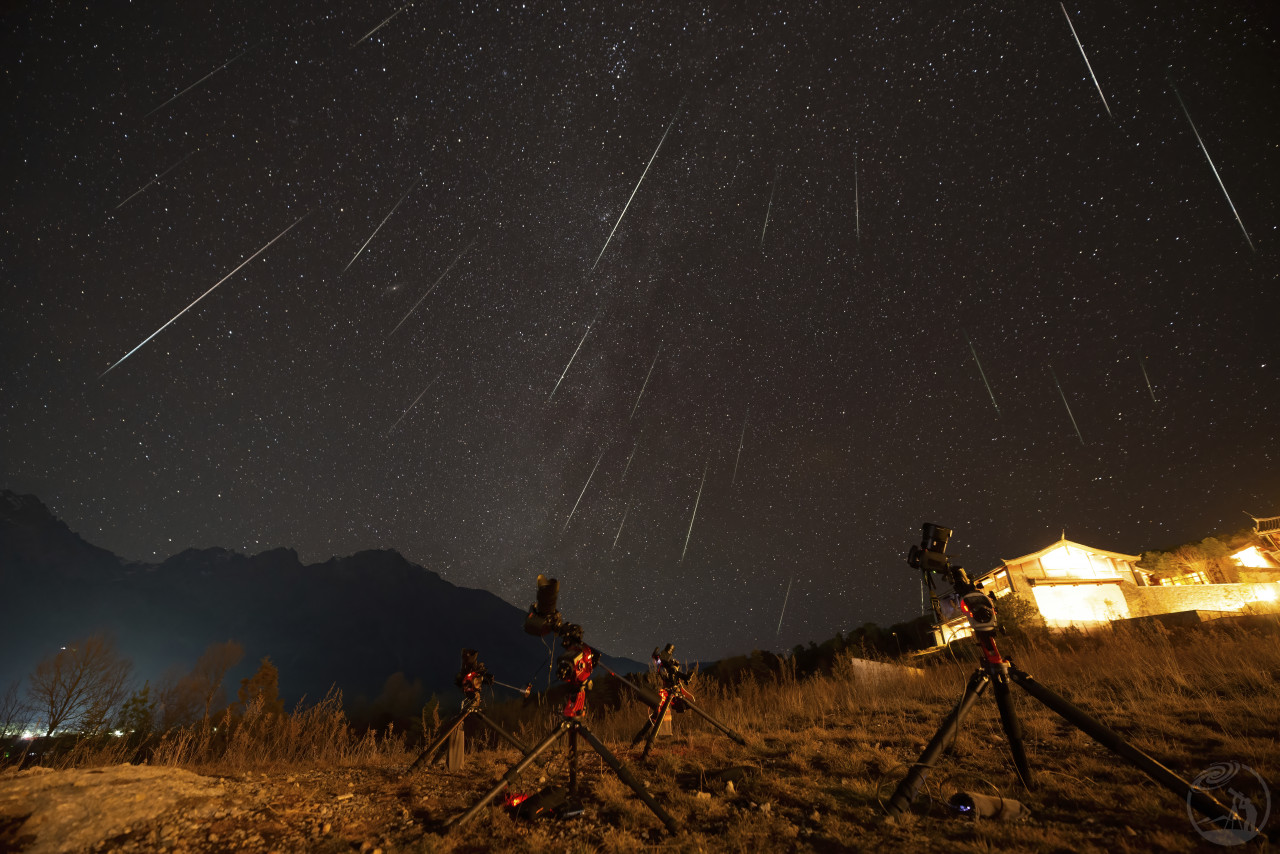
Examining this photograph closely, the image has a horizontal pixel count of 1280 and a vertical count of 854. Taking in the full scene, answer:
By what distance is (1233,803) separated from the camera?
311 centimetres

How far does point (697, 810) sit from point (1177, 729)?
501cm

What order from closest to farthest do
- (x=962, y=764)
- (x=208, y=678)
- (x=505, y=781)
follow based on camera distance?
1. (x=505, y=781)
2. (x=962, y=764)
3. (x=208, y=678)

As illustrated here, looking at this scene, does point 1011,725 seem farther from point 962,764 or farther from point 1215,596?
point 1215,596

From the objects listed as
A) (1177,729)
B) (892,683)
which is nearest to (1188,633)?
(892,683)

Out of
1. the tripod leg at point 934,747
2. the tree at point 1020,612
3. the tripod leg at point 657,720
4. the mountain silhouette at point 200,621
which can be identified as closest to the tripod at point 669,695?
the tripod leg at point 657,720

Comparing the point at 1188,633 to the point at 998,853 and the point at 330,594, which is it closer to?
the point at 998,853

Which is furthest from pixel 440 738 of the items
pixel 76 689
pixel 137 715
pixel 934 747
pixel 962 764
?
pixel 137 715

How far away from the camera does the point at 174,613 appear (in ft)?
606

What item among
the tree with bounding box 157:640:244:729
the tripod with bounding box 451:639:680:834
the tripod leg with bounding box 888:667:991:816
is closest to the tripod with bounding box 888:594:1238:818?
the tripod leg with bounding box 888:667:991:816

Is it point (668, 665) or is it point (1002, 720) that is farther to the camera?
point (668, 665)

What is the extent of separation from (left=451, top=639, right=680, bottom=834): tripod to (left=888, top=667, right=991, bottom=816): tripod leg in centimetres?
169

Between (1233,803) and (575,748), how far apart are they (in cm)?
464

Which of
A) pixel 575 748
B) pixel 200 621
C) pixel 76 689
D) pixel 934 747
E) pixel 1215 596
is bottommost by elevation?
pixel 1215 596

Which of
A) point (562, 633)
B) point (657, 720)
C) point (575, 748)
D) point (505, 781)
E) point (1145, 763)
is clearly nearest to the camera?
point (1145, 763)
